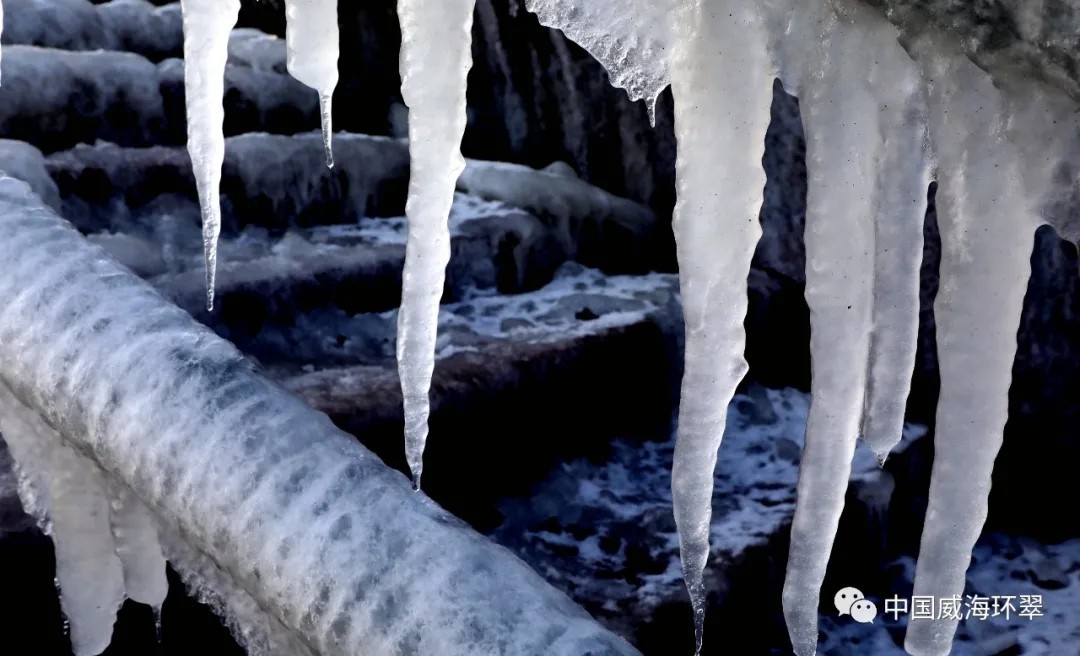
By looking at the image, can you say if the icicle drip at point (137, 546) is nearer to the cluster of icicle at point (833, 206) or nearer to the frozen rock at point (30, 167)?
the cluster of icicle at point (833, 206)

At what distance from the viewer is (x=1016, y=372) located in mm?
3213

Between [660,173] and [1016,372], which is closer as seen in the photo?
[1016,372]

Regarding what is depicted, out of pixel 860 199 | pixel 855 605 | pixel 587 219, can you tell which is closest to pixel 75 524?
pixel 860 199

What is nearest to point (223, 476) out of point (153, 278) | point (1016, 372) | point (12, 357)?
point (12, 357)

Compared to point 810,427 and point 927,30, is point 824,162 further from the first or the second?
point 810,427

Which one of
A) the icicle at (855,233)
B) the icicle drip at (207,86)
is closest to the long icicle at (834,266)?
the icicle at (855,233)

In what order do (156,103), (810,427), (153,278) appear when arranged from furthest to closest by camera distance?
(156,103) → (153,278) → (810,427)

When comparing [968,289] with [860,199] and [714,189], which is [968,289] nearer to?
[860,199]

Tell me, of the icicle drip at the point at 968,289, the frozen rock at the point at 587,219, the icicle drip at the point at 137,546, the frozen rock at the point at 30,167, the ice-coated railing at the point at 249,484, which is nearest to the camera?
the icicle drip at the point at 968,289

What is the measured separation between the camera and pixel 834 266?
35.8 inches

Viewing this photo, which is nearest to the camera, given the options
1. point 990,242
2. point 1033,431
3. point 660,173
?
point 990,242

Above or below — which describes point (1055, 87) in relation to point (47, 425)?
above

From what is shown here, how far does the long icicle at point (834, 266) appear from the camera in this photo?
0.81 m

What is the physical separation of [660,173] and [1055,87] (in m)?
3.39
